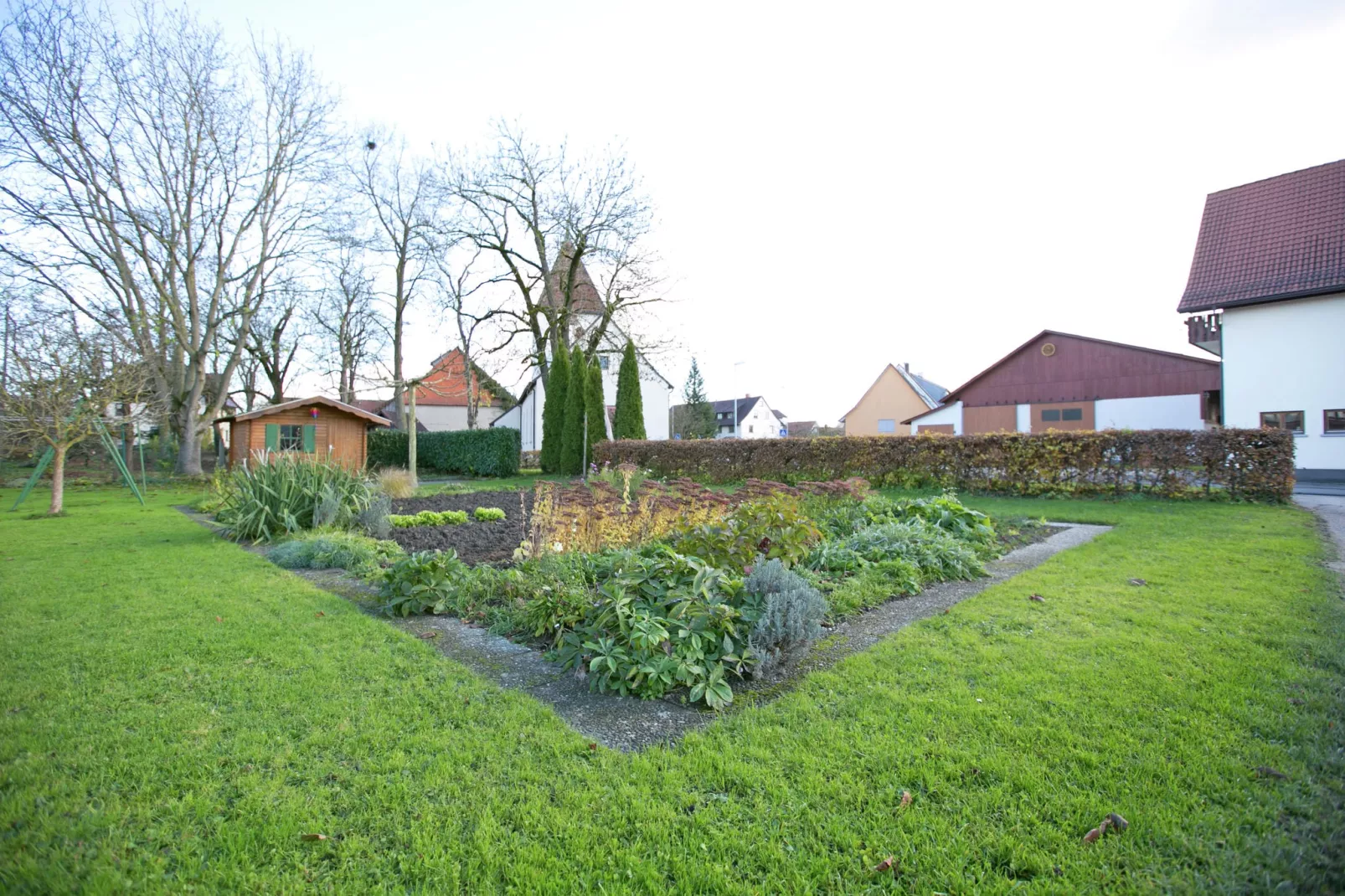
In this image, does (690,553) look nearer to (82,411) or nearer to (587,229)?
(82,411)

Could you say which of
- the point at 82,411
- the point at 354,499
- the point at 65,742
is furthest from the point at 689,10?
the point at 82,411

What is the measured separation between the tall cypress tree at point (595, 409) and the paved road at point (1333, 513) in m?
→ 18.2

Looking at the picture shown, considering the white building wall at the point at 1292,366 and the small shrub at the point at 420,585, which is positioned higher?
the white building wall at the point at 1292,366

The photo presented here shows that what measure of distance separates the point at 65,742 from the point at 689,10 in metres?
8.36

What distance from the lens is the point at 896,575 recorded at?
5410 millimetres

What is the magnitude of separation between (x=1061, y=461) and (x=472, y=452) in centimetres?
2045

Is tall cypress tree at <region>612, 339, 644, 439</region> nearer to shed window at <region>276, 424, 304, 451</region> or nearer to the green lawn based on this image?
shed window at <region>276, 424, 304, 451</region>

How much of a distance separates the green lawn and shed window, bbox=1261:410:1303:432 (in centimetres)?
1992

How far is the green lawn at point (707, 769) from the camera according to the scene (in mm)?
1880

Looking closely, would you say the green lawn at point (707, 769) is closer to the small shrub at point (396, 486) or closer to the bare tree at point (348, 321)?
the small shrub at point (396, 486)

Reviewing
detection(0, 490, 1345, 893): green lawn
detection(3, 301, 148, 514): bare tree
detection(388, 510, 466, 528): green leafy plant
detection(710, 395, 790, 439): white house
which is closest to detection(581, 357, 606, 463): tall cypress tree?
detection(3, 301, 148, 514): bare tree

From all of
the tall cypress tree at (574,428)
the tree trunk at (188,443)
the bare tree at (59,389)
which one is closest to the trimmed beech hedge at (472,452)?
the tall cypress tree at (574,428)

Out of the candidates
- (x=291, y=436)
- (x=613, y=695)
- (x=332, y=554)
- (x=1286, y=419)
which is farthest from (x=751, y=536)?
(x=1286, y=419)

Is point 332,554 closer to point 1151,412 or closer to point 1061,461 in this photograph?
point 1061,461
